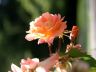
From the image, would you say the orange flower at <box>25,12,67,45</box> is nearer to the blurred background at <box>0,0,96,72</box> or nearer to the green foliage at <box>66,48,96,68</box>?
the green foliage at <box>66,48,96,68</box>

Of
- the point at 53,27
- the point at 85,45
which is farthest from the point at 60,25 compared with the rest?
the point at 85,45

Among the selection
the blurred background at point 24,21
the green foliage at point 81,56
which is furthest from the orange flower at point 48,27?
the blurred background at point 24,21

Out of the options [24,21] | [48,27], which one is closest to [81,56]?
[48,27]

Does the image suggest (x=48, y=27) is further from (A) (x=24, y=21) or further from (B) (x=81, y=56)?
(A) (x=24, y=21)

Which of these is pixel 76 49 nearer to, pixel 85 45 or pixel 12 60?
pixel 85 45

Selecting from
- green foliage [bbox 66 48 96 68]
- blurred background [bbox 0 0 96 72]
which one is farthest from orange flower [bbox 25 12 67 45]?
blurred background [bbox 0 0 96 72]

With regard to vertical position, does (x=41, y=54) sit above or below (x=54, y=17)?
above
